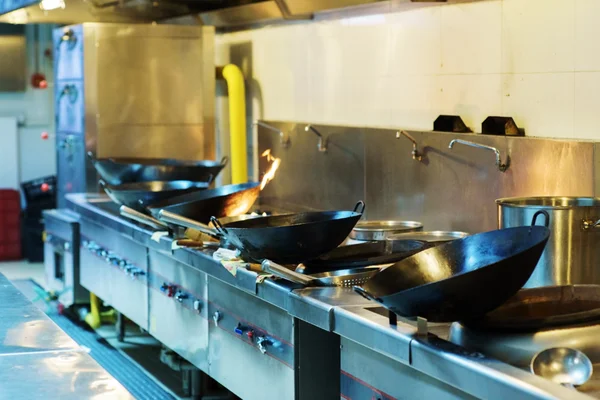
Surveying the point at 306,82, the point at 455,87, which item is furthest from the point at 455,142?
the point at 306,82

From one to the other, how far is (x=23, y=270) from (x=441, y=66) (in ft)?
18.3

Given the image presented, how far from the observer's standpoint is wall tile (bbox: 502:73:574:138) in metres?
3.45

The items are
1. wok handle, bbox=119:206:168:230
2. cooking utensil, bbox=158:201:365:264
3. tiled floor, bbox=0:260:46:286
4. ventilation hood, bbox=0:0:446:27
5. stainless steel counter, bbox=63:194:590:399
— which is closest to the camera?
stainless steel counter, bbox=63:194:590:399

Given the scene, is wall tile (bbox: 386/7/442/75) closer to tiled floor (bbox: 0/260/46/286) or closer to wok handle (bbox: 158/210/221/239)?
wok handle (bbox: 158/210/221/239)

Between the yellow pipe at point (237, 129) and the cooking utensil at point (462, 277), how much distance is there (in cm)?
338

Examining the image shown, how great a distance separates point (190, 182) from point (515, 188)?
198cm

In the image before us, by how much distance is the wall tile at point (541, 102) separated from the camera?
11.3 feet

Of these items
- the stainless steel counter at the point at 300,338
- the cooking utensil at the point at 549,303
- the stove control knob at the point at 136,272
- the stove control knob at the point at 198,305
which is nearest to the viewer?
the stainless steel counter at the point at 300,338

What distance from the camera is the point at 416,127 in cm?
434

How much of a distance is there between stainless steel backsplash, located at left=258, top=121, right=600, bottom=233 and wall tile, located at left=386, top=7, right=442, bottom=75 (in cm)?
29

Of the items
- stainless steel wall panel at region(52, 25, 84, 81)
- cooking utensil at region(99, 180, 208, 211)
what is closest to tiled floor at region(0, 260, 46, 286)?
stainless steel wall panel at region(52, 25, 84, 81)

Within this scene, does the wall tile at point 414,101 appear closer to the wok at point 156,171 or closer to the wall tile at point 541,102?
the wall tile at point 541,102

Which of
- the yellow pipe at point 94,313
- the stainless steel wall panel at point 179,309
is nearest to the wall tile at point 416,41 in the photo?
the stainless steel wall panel at point 179,309

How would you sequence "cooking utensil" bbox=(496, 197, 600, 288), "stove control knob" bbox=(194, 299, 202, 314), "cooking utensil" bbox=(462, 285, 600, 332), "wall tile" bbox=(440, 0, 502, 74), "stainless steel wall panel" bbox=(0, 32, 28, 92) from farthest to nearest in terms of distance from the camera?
"stainless steel wall panel" bbox=(0, 32, 28, 92) < "stove control knob" bbox=(194, 299, 202, 314) < "wall tile" bbox=(440, 0, 502, 74) < "cooking utensil" bbox=(496, 197, 600, 288) < "cooking utensil" bbox=(462, 285, 600, 332)
